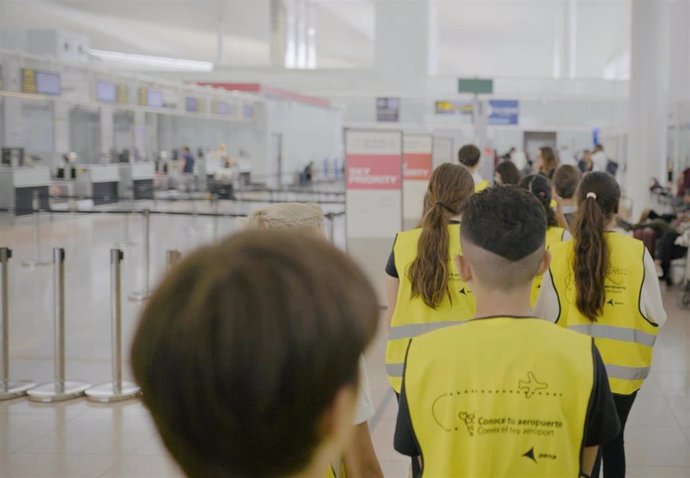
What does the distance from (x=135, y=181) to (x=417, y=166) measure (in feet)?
57.4

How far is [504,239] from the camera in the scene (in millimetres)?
2326

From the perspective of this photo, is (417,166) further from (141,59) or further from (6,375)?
(141,59)

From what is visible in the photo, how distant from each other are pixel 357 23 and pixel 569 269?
41.9m

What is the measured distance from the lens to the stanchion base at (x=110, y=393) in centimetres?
667

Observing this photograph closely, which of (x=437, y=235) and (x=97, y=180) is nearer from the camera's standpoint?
(x=437, y=235)

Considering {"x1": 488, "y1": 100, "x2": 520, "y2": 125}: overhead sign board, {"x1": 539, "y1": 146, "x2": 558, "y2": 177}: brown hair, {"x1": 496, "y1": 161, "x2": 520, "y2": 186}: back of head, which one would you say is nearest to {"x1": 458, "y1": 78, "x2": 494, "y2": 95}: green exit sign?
{"x1": 539, "y1": 146, "x2": 558, "y2": 177}: brown hair

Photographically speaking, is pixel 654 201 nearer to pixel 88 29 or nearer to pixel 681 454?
pixel 681 454

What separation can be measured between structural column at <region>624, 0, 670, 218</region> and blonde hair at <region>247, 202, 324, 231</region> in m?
16.2

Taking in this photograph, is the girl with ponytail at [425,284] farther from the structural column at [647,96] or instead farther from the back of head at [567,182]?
the structural column at [647,96]

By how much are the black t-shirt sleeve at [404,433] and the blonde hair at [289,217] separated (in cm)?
60

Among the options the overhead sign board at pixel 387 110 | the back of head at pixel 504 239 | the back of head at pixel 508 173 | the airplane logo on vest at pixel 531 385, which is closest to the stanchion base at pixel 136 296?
A: the back of head at pixel 508 173

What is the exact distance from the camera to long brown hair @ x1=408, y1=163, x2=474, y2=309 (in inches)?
144

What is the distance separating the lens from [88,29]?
143ft

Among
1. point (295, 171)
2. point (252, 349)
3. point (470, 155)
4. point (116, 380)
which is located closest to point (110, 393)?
point (116, 380)
